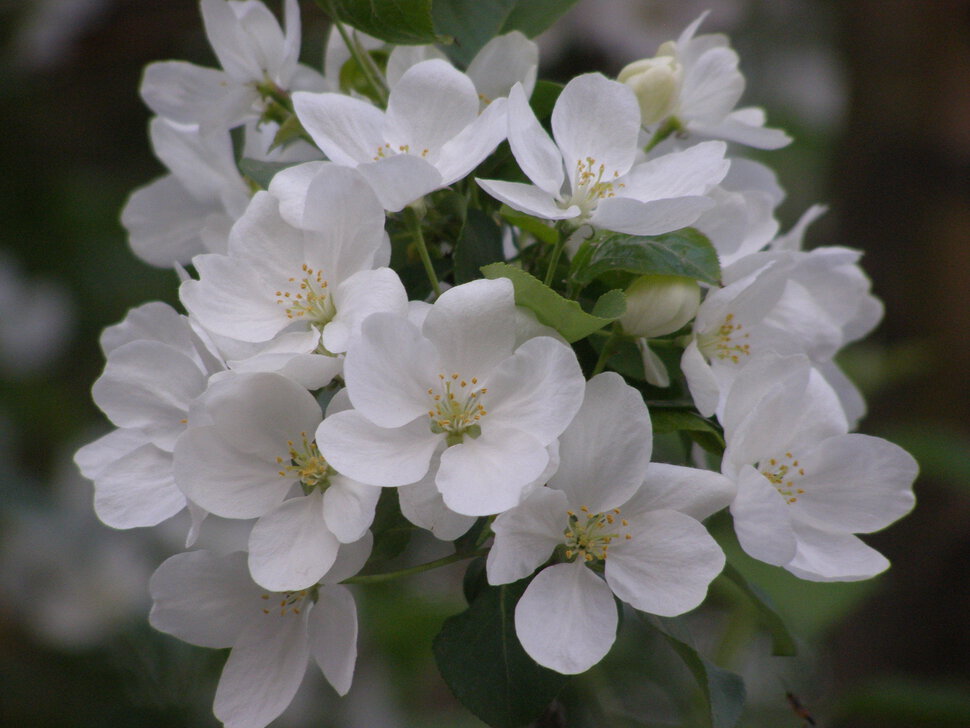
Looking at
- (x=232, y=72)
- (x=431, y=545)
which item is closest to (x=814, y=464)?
(x=232, y=72)

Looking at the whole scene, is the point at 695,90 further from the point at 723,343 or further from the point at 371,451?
the point at 371,451

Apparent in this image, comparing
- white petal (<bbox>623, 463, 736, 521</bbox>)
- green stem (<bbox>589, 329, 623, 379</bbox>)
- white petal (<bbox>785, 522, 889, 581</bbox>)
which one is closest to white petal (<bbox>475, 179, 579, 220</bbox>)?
green stem (<bbox>589, 329, 623, 379</bbox>)

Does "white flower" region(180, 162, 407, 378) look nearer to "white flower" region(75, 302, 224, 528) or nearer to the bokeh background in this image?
"white flower" region(75, 302, 224, 528)

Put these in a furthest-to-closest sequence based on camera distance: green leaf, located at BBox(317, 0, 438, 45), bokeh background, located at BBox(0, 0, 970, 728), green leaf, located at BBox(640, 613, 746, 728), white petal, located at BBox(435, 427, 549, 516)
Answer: bokeh background, located at BBox(0, 0, 970, 728)
green leaf, located at BBox(317, 0, 438, 45)
green leaf, located at BBox(640, 613, 746, 728)
white petal, located at BBox(435, 427, 549, 516)

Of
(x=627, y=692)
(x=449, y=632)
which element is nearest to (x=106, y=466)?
(x=449, y=632)

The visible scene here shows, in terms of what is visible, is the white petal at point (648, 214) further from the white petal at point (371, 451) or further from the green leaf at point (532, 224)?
the white petal at point (371, 451)

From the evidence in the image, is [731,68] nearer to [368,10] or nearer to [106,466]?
[368,10]

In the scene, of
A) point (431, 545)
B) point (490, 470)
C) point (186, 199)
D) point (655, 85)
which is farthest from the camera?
point (431, 545)

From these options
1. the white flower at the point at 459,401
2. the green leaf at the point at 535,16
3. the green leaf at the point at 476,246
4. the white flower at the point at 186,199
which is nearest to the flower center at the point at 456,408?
the white flower at the point at 459,401
